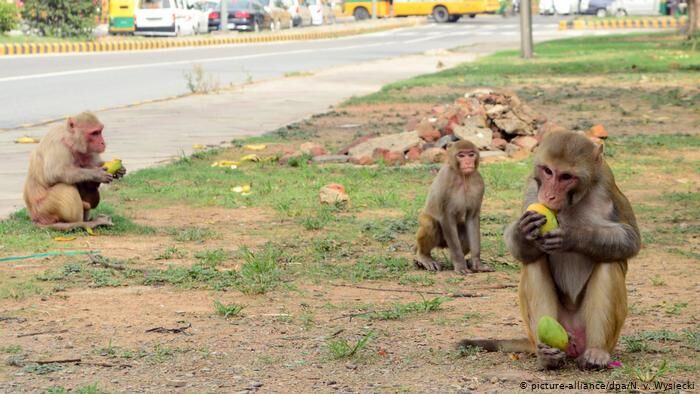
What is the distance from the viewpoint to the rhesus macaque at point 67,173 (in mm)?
8562

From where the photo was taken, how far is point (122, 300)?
6.73 metres

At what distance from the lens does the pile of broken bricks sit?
514 inches

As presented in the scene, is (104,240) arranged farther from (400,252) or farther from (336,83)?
(336,83)

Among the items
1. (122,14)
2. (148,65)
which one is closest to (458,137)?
(148,65)

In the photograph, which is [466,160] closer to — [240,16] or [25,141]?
[25,141]

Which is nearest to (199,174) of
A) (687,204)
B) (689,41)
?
(687,204)

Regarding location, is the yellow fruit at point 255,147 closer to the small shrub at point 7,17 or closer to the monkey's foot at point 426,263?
the monkey's foot at point 426,263

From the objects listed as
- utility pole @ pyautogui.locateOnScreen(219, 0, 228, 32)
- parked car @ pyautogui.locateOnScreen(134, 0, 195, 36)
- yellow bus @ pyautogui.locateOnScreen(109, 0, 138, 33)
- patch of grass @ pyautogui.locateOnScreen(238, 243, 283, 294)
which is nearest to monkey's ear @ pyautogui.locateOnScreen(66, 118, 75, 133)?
patch of grass @ pyautogui.locateOnScreen(238, 243, 283, 294)

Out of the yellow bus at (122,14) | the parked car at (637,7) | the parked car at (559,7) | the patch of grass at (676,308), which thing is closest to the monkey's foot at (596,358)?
→ the patch of grass at (676,308)

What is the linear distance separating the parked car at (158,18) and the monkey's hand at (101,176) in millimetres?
40497

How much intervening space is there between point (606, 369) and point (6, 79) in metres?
21.1

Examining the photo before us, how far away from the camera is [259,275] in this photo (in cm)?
712

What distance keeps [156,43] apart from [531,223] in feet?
125

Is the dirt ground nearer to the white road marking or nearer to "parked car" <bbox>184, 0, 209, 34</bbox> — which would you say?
the white road marking
